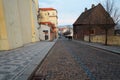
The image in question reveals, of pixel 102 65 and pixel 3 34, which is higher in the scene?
pixel 3 34

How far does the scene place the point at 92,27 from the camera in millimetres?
54531

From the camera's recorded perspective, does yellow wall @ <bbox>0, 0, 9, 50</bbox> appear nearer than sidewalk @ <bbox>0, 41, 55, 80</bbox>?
No

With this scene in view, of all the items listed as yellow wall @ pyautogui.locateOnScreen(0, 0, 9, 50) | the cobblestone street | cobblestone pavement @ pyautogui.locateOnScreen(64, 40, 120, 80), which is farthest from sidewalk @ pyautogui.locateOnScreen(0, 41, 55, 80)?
yellow wall @ pyautogui.locateOnScreen(0, 0, 9, 50)

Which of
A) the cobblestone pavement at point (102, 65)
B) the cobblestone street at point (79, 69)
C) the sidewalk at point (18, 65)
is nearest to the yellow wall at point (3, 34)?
the sidewalk at point (18, 65)

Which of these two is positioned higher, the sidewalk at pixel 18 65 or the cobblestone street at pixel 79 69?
the sidewalk at pixel 18 65

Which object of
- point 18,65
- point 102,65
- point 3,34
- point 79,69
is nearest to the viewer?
point 79,69

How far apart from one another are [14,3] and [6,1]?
303cm

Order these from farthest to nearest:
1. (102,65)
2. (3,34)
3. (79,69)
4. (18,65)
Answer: (3,34), (102,65), (18,65), (79,69)

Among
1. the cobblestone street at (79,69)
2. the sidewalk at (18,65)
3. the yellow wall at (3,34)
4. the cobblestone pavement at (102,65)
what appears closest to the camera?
the sidewalk at (18,65)

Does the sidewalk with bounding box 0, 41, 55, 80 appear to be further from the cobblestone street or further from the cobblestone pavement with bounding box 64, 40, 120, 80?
the cobblestone pavement with bounding box 64, 40, 120, 80

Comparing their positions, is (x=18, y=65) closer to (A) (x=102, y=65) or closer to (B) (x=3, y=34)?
(A) (x=102, y=65)

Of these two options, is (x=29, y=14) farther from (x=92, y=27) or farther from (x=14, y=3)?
(x=92, y=27)

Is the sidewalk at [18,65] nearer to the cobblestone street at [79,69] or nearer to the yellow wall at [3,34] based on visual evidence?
the cobblestone street at [79,69]

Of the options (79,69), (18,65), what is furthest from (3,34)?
(79,69)
